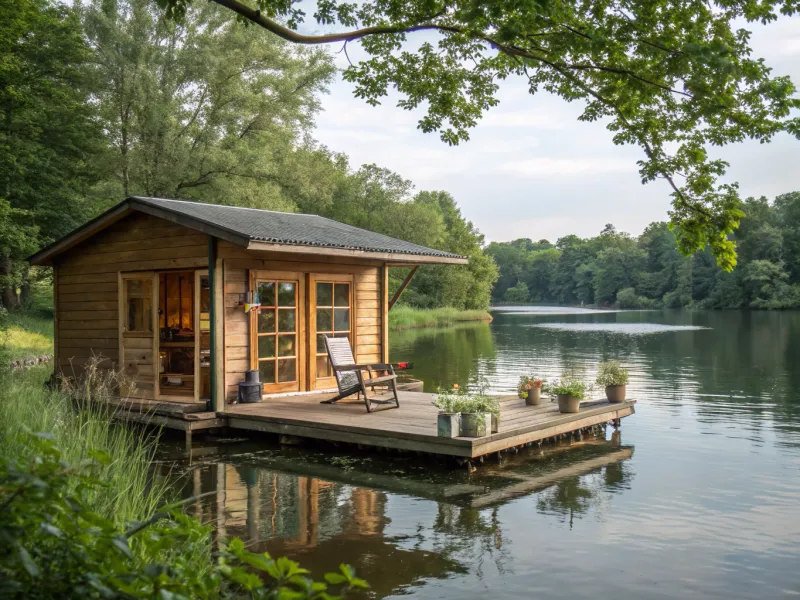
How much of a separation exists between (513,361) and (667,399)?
24.0 feet

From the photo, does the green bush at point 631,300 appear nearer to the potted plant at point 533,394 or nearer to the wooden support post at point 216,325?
the potted plant at point 533,394

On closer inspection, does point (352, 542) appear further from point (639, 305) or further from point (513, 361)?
point (639, 305)

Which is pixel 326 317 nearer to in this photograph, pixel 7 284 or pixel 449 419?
pixel 449 419

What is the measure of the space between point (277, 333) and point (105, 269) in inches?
122

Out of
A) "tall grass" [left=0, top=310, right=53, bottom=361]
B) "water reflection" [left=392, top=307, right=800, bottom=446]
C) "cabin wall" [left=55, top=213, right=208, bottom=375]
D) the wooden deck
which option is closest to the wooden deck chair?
the wooden deck

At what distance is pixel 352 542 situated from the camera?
5852 mm

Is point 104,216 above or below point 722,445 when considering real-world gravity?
above

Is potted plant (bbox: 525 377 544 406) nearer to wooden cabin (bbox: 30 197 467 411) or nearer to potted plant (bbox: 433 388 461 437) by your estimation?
wooden cabin (bbox: 30 197 467 411)

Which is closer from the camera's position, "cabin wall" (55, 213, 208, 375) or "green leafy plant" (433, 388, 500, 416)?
"green leafy plant" (433, 388, 500, 416)

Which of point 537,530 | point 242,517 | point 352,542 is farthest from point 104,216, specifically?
point 537,530

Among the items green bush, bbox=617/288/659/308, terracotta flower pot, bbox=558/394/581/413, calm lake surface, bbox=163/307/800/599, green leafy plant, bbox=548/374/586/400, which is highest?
green bush, bbox=617/288/659/308

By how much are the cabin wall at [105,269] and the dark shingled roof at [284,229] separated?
0.42 meters

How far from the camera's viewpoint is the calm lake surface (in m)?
5.25

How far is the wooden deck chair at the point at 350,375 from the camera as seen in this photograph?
9.62m
